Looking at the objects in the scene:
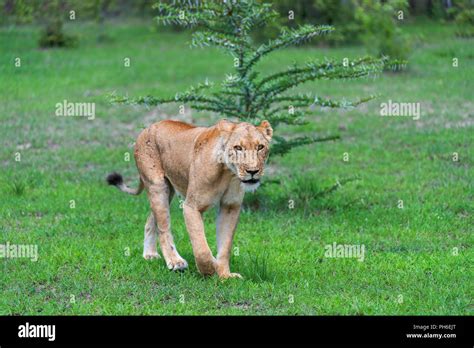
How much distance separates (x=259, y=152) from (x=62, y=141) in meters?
7.80

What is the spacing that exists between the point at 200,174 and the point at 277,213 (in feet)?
9.52

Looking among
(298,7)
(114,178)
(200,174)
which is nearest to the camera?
(200,174)

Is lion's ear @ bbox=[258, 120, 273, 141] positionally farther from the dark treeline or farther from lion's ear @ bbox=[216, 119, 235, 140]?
the dark treeline

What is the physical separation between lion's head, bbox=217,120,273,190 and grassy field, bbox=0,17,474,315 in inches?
36.2

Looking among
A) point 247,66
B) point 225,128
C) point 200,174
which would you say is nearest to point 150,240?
point 200,174

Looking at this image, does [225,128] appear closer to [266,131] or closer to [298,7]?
[266,131]

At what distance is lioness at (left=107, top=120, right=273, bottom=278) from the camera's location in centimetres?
713

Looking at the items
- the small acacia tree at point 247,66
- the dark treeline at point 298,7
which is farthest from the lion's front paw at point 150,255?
the dark treeline at point 298,7

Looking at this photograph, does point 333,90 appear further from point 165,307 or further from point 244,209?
point 165,307

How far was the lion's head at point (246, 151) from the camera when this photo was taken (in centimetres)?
702

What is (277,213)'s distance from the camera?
10242mm

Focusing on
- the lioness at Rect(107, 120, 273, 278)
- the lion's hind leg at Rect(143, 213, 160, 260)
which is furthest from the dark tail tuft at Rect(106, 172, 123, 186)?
the lion's hind leg at Rect(143, 213, 160, 260)

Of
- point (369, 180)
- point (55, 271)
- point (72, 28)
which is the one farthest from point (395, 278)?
point (72, 28)

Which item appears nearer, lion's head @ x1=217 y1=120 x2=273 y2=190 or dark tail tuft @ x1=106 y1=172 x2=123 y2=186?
lion's head @ x1=217 y1=120 x2=273 y2=190
